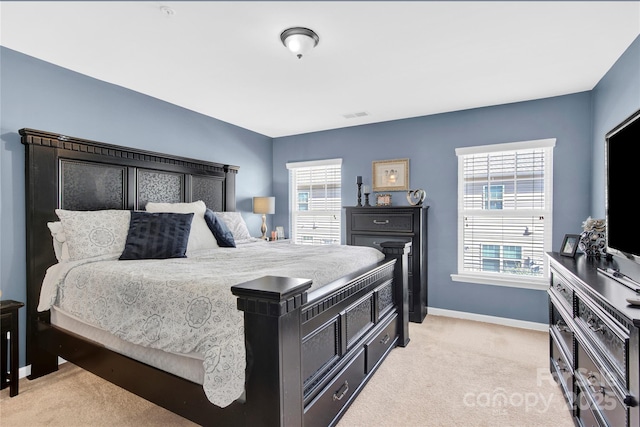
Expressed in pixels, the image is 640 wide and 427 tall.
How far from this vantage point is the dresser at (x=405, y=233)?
3.74 meters

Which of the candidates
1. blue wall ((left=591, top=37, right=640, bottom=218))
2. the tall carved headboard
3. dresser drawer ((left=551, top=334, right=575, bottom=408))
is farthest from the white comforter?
blue wall ((left=591, top=37, right=640, bottom=218))

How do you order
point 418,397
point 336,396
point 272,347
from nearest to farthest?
point 272,347 < point 336,396 < point 418,397

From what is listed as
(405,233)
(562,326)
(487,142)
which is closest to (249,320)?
(562,326)

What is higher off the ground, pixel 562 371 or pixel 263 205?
pixel 263 205

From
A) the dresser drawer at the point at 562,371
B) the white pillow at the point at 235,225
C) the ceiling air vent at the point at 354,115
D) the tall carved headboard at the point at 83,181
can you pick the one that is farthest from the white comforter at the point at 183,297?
the ceiling air vent at the point at 354,115

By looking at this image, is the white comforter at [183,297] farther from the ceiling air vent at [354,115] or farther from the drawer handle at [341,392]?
the ceiling air vent at [354,115]

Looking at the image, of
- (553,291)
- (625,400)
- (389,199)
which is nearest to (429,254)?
(389,199)

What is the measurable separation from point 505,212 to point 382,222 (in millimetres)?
1371

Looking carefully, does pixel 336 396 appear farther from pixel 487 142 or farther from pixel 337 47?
pixel 487 142

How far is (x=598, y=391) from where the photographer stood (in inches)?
57.4

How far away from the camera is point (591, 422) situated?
155 cm

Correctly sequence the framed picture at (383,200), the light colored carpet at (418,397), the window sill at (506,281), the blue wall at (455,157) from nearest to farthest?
the light colored carpet at (418,397) < the blue wall at (455,157) < the window sill at (506,281) < the framed picture at (383,200)

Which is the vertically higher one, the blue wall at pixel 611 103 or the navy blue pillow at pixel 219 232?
the blue wall at pixel 611 103

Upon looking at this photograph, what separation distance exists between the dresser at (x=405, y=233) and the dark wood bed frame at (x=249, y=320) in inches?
32.9
